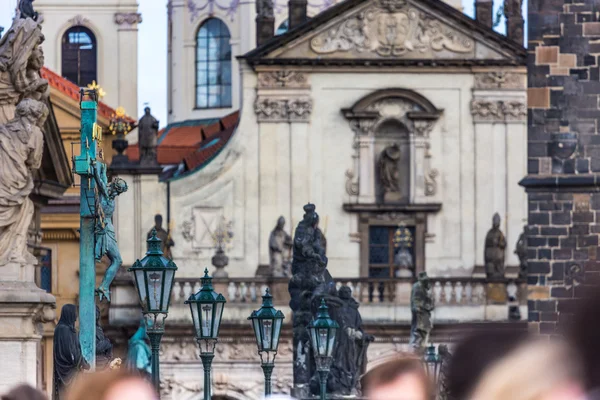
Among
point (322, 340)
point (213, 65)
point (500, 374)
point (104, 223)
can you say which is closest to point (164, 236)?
point (213, 65)

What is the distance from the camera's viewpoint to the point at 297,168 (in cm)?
4994

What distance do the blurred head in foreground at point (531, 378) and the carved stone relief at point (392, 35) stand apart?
43282mm

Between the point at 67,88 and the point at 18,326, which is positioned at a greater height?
the point at 67,88

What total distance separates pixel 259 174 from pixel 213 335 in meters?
30.5

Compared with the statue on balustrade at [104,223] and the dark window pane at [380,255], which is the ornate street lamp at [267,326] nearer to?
the statue on balustrade at [104,223]

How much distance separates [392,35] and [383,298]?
5.94 meters

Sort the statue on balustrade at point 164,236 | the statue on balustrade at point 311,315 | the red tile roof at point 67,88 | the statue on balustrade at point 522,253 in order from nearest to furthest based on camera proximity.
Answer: the statue on balustrade at point 311,315 < the statue on balustrade at point 522,253 < the statue on balustrade at point 164,236 < the red tile roof at point 67,88

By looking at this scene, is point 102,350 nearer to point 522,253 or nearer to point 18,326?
point 18,326

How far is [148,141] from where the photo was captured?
49.6 metres

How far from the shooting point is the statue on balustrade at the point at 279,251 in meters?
48.2

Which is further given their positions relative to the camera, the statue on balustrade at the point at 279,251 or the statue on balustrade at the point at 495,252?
the statue on balustrade at the point at 495,252

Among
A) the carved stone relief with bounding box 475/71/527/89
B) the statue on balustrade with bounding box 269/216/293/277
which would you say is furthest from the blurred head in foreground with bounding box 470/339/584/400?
the carved stone relief with bounding box 475/71/527/89

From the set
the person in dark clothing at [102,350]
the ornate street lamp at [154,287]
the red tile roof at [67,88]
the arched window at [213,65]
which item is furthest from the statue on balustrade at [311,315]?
the arched window at [213,65]

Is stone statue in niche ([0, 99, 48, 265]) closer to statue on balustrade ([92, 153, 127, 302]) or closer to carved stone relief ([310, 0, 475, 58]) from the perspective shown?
statue on balustrade ([92, 153, 127, 302])
